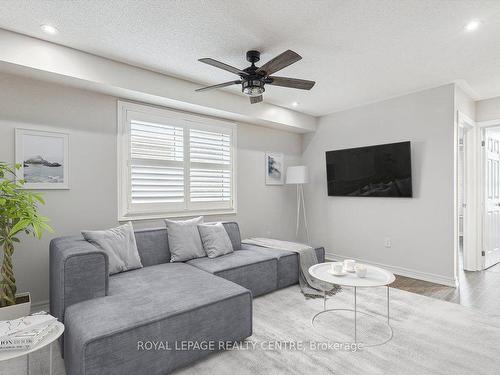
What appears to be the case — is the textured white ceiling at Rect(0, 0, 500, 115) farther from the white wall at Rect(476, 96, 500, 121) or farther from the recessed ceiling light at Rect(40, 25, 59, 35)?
the white wall at Rect(476, 96, 500, 121)

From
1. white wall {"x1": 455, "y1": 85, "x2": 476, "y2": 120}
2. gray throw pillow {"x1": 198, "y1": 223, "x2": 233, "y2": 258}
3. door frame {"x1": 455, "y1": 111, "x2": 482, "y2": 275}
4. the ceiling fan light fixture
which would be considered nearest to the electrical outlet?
door frame {"x1": 455, "y1": 111, "x2": 482, "y2": 275}

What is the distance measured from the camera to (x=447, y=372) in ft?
6.36

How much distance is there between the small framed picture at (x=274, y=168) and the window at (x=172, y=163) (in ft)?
2.50

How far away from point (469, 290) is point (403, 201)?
1324mm

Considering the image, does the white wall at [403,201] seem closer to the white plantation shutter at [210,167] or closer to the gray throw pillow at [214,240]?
the white plantation shutter at [210,167]

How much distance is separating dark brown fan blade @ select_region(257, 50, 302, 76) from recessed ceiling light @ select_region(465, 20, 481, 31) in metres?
1.46

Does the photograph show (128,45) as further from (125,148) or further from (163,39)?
(125,148)

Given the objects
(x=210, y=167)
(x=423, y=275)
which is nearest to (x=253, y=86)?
(x=210, y=167)

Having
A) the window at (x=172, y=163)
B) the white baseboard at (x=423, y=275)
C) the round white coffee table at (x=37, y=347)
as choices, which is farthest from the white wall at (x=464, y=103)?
the round white coffee table at (x=37, y=347)

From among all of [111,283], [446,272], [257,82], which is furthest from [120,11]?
[446,272]

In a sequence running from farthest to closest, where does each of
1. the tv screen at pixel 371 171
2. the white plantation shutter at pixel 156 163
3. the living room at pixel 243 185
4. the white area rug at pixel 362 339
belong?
the tv screen at pixel 371 171 < the white plantation shutter at pixel 156 163 < the living room at pixel 243 185 < the white area rug at pixel 362 339

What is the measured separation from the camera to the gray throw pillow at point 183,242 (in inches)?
131

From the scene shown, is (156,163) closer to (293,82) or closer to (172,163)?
A: (172,163)

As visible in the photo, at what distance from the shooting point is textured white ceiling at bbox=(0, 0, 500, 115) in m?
2.19
